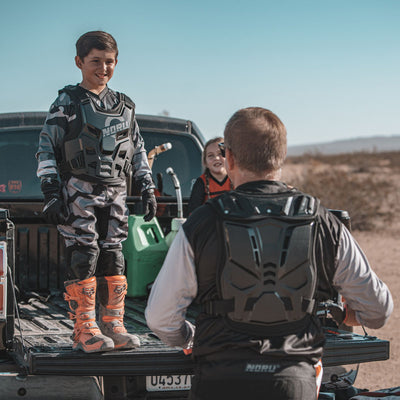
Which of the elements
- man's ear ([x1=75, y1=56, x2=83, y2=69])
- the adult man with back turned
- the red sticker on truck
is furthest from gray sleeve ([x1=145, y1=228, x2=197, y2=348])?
the red sticker on truck

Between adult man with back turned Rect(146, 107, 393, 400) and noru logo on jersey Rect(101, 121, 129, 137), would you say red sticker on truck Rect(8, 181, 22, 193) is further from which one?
adult man with back turned Rect(146, 107, 393, 400)

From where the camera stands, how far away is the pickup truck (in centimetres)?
294

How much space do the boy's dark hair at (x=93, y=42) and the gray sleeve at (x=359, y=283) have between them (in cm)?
183

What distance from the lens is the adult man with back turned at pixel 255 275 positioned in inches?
78.0

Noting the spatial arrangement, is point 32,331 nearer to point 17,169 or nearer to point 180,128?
point 17,169

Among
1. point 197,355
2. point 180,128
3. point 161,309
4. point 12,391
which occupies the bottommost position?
point 12,391

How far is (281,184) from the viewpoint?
6.94 ft

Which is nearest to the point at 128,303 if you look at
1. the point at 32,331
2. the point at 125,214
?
the point at 32,331

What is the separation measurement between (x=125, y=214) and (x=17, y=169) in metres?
1.78

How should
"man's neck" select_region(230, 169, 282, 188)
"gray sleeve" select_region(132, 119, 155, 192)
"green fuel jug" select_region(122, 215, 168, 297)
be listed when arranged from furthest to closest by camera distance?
"green fuel jug" select_region(122, 215, 168, 297) → "gray sleeve" select_region(132, 119, 155, 192) → "man's neck" select_region(230, 169, 282, 188)

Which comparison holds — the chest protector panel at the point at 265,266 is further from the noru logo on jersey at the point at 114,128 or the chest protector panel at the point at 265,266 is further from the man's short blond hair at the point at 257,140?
the noru logo on jersey at the point at 114,128

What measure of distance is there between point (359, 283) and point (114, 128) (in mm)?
1686

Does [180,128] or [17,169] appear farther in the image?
[180,128]

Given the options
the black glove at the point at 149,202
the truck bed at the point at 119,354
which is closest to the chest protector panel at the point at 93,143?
the black glove at the point at 149,202
